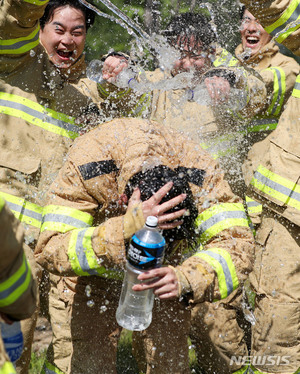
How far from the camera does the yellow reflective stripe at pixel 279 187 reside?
4.21 meters

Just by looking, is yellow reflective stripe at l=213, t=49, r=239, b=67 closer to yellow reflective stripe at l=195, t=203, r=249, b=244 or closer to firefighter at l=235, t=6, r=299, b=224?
firefighter at l=235, t=6, r=299, b=224

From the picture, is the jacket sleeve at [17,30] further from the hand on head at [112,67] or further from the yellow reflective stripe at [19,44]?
the hand on head at [112,67]

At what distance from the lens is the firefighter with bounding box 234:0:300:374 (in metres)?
4.20

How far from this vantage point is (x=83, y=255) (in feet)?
9.97

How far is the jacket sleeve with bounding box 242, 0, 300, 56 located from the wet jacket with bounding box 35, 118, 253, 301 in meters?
1.15

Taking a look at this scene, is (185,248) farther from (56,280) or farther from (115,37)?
(115,37)

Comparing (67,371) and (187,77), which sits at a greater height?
(187,77)

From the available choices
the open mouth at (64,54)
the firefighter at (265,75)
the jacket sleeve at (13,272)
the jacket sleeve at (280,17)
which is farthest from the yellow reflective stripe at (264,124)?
the jacket sleeve at (13,272)

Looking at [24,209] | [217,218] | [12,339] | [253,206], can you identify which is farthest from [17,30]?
[253,206]

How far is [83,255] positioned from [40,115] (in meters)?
1.44

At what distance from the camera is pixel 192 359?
4648 mm

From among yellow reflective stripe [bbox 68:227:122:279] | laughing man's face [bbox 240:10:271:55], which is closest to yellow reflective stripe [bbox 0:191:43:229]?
yellow reflective stripe [bbox 68:227:122:279]

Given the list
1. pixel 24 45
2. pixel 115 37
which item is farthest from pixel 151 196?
pixel 115 37

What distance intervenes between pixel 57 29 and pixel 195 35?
4.04ft
